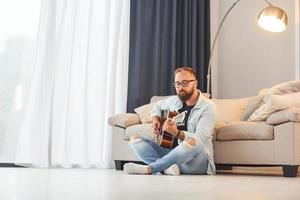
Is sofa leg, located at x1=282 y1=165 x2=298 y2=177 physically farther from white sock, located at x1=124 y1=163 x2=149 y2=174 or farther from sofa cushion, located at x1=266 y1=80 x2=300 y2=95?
white sock, located at x1=124 y1=163 x2=149 y2=174

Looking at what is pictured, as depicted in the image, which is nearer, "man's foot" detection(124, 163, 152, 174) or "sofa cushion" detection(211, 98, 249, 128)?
"man's foot" detection(124, 163, 152, 174)

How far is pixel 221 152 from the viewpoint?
3.81 metres

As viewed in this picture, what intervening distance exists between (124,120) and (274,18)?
152 cm

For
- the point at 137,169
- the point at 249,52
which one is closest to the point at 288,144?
the point at 137,169

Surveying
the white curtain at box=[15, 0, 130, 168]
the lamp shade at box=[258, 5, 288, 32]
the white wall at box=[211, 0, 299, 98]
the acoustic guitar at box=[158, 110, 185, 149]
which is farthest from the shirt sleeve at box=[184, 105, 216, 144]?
the white wall at box=[211, 0, 299, 98]

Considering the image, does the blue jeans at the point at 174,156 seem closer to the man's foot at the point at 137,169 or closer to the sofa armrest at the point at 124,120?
the man's foot at the point at 137,169

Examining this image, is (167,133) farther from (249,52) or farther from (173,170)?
(249,52)

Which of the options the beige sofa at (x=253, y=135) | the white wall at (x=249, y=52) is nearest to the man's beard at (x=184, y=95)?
the beige sofa at (x=253, y=135)

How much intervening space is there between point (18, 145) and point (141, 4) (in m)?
1.84

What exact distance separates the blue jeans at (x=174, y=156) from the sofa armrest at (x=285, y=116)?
556 millimetres

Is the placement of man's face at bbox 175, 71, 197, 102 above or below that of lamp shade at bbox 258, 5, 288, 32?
below

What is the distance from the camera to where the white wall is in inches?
196

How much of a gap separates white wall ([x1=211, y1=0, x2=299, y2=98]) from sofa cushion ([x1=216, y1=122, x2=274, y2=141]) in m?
1.39

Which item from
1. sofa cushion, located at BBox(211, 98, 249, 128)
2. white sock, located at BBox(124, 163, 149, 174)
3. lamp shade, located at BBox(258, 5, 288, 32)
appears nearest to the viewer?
white sock, located at BBox(124, 163, 149, 174)
